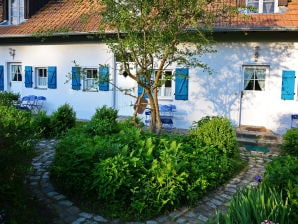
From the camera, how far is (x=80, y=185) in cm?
452

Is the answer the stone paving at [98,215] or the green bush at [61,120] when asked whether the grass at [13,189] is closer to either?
the stone paving at [98,215]

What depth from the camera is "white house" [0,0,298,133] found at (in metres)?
9.77

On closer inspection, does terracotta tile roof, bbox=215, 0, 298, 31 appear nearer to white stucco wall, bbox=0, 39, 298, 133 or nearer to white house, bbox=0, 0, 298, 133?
white house, bbox=0, 0, 298, 133

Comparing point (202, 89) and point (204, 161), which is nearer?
point (204, 161)

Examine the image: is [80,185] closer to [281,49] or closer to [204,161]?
[204,161]

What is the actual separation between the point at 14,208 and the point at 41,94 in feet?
34.3

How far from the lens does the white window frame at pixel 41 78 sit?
13297 mm

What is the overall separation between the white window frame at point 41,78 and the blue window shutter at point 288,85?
9.07 meters

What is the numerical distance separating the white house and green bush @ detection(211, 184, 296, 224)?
17.5ft

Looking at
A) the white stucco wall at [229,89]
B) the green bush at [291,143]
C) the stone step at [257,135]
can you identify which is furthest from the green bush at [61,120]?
the green bush at [291,143]

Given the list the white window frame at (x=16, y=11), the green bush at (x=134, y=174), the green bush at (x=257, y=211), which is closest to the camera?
the green bush at (x=257, y=211)

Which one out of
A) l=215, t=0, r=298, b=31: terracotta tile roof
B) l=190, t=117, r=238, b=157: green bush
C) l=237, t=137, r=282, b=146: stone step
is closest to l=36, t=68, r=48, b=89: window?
l=215, t=0, r=298, b=31: terracotta tile roof

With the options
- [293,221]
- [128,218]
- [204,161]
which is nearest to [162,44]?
[204,161]

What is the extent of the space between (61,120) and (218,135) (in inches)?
174
